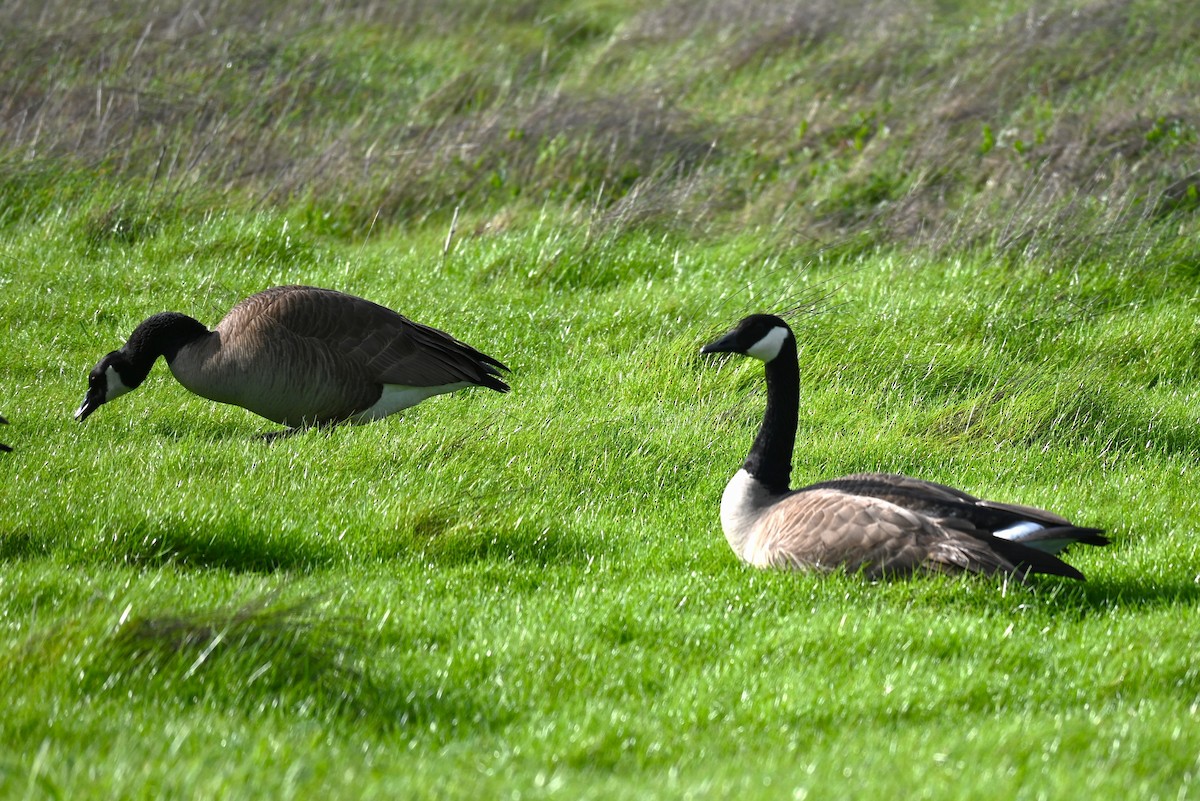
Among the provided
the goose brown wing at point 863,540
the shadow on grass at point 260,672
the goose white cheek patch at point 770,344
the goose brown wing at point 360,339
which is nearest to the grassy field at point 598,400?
the shadow on grass at point 260,672

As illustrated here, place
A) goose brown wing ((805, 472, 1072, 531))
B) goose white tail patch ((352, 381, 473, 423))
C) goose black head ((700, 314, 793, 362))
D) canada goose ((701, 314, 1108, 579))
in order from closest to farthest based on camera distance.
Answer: canada goose ((701, 314, 1108, 579))
goose brown wing ((805, 472, 1072, 531))
goose black head ((700, 314, 793, 362))
goose white tail patch ((352, 381, 473, 423))

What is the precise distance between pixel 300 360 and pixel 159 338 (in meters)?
0.96

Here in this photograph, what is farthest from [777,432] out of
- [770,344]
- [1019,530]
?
[1019,530]

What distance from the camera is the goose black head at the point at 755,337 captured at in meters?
6.42

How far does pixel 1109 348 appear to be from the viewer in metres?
9.70

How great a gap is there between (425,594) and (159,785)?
6.82 ft

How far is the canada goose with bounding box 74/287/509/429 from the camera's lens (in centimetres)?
809

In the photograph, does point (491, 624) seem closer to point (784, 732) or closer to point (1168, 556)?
point (784, 732)

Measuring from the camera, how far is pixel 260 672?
4.34 meters

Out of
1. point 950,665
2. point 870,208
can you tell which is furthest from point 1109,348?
point 950,665

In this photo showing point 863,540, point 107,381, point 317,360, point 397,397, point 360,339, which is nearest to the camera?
point 863,540

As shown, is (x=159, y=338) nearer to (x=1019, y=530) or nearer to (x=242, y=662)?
(x=242, y=662)

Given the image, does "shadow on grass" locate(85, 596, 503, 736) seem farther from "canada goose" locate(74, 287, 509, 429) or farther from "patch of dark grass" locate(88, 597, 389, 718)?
"canada goose" locate(74, 287, 509, 429)

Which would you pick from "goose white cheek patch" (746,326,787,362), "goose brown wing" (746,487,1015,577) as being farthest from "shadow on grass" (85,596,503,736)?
"goose white cheek patch" (746,326,787,362)
